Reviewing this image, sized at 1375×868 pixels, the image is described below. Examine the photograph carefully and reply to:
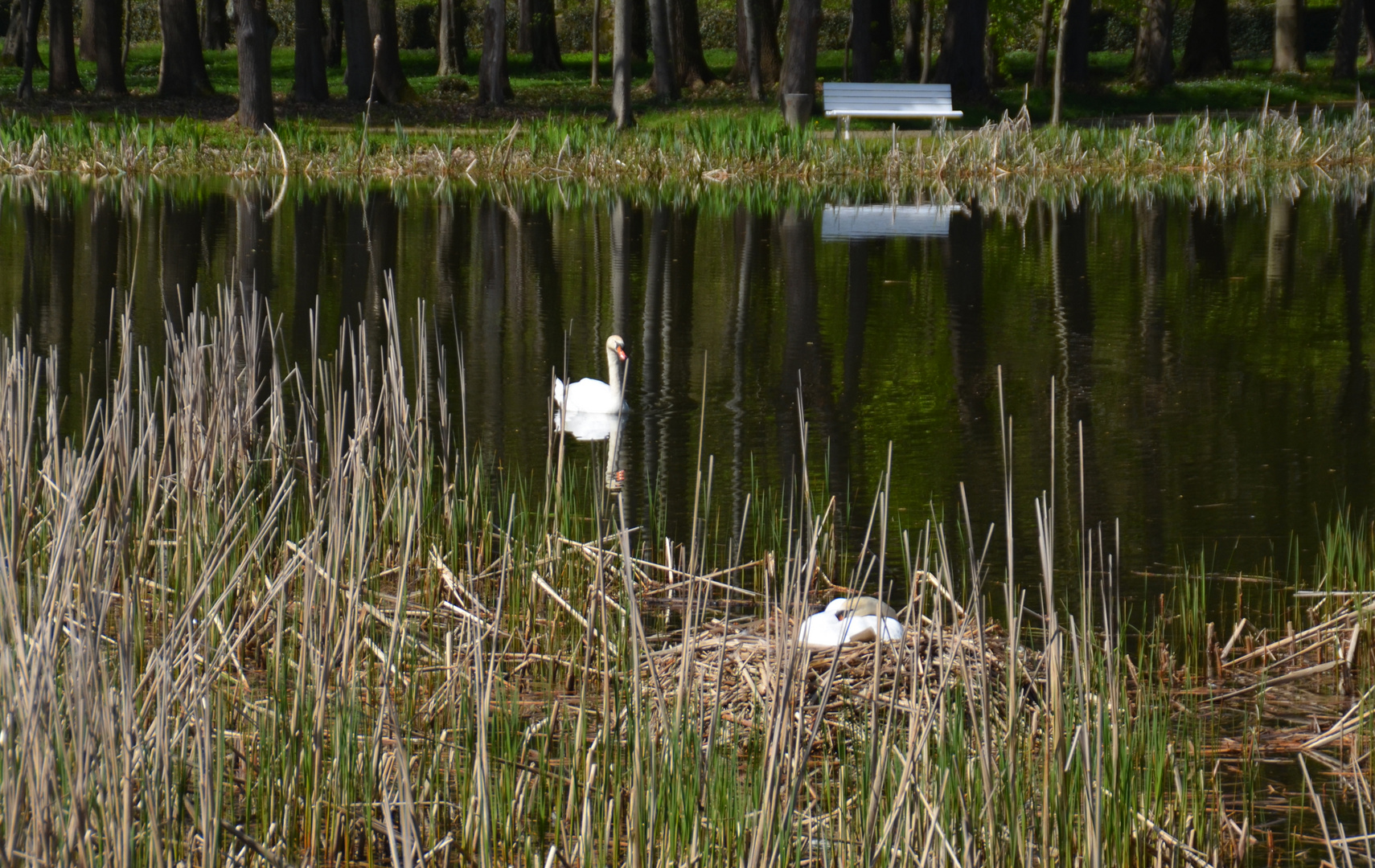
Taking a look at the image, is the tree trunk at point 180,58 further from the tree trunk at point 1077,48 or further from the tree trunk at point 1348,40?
the tree trunk at point 1348,40

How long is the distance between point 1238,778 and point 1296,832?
307 mm

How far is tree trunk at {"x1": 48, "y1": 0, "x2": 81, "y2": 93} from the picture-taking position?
35594mm

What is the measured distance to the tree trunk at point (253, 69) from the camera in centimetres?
2683

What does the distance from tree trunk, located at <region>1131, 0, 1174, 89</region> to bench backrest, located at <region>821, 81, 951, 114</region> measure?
37.2 ft

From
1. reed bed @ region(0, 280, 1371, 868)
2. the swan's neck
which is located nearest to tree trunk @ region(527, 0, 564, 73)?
the swan's neck

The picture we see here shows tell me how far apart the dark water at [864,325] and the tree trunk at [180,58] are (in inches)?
568

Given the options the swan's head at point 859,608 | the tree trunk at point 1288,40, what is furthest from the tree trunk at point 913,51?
the swan's head at point 859,608

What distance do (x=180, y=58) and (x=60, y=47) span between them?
9.65 feet

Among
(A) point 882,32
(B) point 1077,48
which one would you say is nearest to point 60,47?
(A) point 882,32

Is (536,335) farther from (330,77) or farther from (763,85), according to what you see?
(330,77)

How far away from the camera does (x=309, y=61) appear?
3462 cm

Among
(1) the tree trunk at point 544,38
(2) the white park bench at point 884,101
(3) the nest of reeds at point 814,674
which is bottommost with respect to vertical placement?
(3) the nest of reeds at point 814,674

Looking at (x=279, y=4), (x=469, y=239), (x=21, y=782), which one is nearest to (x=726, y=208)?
(x=469, y=239)

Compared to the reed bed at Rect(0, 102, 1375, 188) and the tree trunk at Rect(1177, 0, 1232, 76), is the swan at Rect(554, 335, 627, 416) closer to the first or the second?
the reed bed at Rect(0, 102, 1375, 188)
